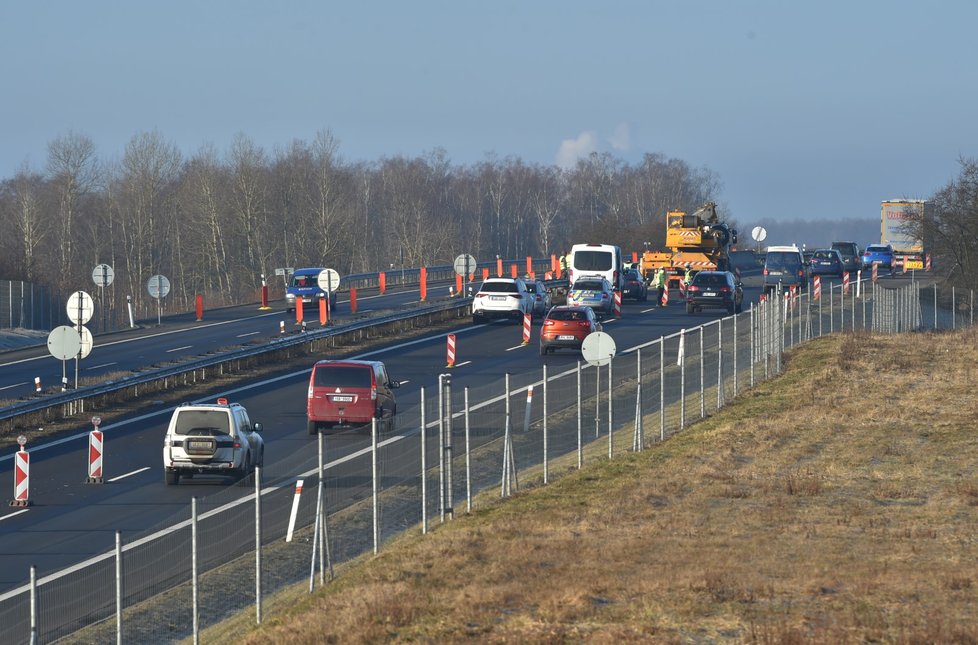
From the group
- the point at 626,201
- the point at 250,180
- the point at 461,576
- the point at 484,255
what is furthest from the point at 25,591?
the point at 626,201

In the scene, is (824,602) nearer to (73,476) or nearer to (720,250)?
(73,476)

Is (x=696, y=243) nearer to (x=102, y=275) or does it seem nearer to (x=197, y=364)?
(x=102, y=275)

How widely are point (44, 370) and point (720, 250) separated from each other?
34.0 m

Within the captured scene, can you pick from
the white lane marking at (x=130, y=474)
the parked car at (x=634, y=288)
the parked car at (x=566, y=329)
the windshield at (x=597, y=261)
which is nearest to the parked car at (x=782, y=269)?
the parked car at (x=634, y=288)

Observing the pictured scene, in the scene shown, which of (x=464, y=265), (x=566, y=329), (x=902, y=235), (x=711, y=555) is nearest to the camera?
(x=711, y=555)

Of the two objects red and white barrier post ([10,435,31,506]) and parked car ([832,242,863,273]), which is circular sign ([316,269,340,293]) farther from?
parked car ([832,242,863,273])

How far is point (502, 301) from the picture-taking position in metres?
51.4

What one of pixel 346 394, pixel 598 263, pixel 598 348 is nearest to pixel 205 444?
pixel 346 394

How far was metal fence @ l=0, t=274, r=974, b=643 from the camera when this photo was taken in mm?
16047

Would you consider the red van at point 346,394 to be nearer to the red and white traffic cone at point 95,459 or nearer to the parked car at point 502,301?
the red and white traffic cone at point 95,459

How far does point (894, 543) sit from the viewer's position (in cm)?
1711

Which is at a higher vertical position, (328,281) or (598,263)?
(598,263)

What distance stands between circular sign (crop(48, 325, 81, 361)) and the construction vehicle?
3710 centimetres

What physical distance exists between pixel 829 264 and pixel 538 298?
31.1m
